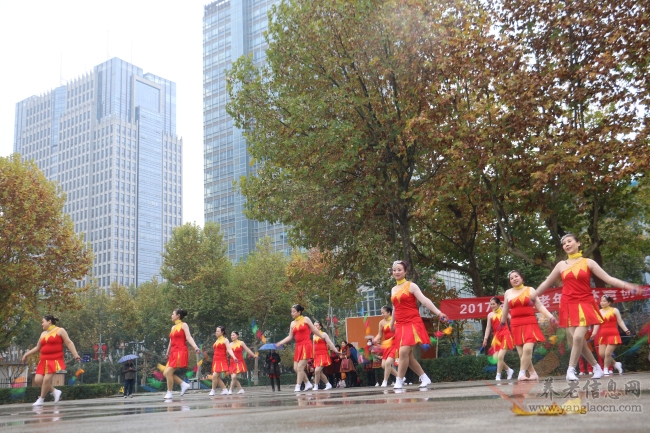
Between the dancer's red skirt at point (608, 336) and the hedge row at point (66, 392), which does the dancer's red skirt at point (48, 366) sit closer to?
the dancer's red skirt at point (608, 336)

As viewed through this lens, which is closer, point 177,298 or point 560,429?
point 560,429

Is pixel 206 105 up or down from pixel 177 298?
up

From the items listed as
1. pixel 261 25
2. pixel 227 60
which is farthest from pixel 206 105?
pixel 261 25

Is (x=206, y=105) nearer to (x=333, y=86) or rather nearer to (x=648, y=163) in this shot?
(x=333, y=86)

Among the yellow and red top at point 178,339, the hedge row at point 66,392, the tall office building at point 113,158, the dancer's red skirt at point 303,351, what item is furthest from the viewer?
the tall office building at point 113,158

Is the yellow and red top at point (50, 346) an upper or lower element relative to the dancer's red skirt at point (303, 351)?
upper

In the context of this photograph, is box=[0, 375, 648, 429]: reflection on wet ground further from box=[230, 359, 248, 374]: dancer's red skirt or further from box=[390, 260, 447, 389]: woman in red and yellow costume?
box=[230, 359, 248, 374]: dancer's red skirt

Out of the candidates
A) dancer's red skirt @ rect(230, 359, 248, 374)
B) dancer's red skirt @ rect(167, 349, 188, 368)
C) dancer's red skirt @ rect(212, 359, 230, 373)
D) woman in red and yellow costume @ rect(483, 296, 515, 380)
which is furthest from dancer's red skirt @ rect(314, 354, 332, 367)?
woman in red and yellow costume @ rect(483, 296, 515, 380)

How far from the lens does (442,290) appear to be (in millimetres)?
34688

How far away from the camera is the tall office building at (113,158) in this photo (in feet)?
497

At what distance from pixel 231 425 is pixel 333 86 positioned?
62.9 ft

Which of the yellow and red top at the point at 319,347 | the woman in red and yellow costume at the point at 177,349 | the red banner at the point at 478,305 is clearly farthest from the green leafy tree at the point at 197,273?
the woman in red and yellow costume at the point at 177,349

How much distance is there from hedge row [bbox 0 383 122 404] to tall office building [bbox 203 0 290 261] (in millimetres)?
72489

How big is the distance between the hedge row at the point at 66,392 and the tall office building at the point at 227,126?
72489 millimetres
